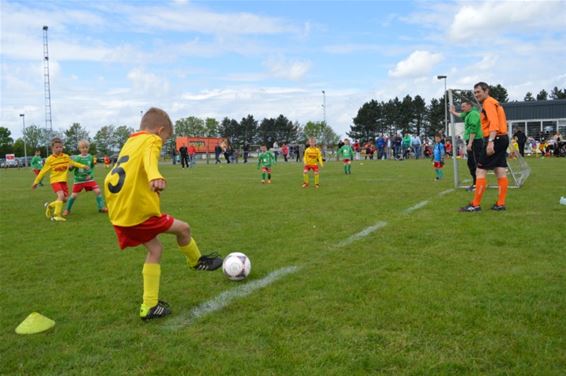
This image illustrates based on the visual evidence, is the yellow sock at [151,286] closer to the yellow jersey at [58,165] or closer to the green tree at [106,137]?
the yellow jersey at [58,165]

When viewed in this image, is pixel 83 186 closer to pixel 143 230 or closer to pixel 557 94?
pixel 143 230

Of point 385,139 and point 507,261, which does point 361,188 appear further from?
point 385,139

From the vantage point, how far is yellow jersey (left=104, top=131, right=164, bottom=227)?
12.6ft

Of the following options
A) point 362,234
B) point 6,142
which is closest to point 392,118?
point 6,142

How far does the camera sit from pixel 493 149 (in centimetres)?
820

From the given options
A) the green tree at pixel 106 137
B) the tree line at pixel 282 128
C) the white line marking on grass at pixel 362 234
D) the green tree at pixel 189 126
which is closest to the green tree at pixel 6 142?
the tree line at pixel 282 128

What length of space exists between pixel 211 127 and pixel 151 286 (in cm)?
10588

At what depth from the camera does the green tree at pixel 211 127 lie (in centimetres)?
10750

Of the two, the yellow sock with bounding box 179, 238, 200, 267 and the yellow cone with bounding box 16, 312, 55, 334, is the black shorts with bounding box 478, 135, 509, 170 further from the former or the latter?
the yellow cone with bounding box 16, 312, 55, 334

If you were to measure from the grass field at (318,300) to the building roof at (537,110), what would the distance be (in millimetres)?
43851

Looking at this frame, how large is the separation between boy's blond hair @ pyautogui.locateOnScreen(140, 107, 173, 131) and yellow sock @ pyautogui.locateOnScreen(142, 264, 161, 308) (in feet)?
3.81

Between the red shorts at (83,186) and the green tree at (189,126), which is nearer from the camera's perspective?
the red shorts at (83,186)

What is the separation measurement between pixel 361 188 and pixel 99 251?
27.6 feet

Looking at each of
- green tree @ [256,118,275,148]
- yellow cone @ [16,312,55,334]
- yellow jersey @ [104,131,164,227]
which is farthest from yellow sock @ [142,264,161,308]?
green tree @ [256,118,275,148]
